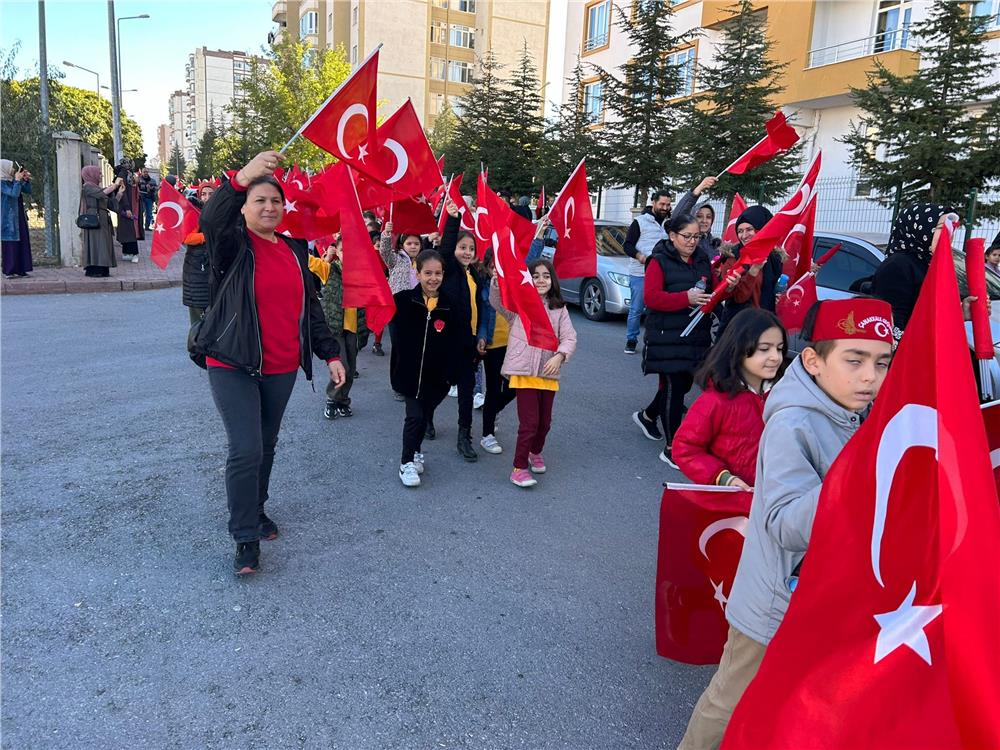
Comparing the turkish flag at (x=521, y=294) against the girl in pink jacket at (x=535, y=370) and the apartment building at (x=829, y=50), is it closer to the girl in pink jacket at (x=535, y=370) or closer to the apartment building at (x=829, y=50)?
the girl in pink jacket at (x=535, y=370)

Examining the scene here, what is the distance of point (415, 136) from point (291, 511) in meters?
2.80

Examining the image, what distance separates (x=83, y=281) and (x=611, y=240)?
9.82 m

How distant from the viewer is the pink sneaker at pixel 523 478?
513 centimetres

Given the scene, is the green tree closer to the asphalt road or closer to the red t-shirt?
the asphalt road

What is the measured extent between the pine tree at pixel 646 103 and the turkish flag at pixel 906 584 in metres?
16.8

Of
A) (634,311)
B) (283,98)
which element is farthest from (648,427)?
(283,98)

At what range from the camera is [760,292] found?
605 cm

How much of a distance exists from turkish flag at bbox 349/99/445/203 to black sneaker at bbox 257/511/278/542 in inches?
93.8

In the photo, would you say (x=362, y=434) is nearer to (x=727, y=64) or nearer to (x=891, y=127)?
(x=891, y=127)

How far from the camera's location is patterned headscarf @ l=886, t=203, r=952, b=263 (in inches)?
185

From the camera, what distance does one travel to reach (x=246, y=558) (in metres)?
3.76

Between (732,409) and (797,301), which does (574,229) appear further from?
(732,409)

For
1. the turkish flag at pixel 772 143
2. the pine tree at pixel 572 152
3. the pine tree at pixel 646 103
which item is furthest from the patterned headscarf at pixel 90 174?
the turkish flag at pixel 772 143

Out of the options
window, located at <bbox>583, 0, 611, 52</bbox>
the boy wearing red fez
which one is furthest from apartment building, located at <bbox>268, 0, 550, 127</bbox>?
the boy wearing red fez
